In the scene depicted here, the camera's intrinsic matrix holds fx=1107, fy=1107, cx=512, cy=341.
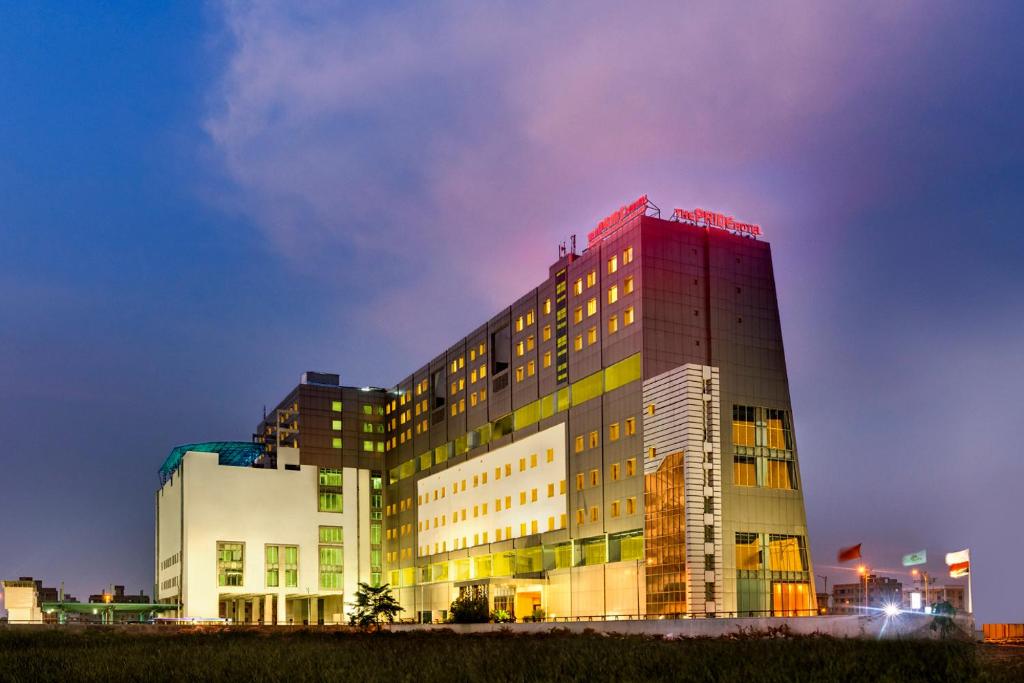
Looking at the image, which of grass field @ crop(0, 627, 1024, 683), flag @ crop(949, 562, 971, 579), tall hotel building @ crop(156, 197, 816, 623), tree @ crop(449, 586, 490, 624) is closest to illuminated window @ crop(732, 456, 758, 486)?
tall hotel building @ crop(156, 197, 816, 623)

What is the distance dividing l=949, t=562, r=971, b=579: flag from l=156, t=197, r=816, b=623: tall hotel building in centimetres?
1094

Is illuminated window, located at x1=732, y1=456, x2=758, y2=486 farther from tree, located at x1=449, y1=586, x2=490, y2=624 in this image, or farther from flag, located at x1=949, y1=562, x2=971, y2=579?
tree, located at x1=449, y1=586, x2=490, y2=624

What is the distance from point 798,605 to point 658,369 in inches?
893

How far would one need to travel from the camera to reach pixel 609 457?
323 feet

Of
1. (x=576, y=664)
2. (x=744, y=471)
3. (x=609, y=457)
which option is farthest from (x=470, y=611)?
(x=576, y=664)

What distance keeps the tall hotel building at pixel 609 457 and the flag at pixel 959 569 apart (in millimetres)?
10936

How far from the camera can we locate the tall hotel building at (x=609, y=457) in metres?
89.8

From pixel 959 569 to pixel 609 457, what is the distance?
3205cm

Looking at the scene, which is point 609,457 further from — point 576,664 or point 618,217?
point 576,664

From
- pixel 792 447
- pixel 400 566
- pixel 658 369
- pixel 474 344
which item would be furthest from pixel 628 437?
pixel 400 566

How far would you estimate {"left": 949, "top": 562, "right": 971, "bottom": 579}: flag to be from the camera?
75.0m

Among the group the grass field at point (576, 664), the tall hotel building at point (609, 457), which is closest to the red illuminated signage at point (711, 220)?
the tall hotel building at point (609, 457)

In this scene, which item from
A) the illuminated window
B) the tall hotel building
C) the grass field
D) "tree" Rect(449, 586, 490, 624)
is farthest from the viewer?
"tree" Rect(449, 586, 490, 624)

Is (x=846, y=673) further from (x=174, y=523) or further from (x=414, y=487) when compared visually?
(x=174, y=523)
